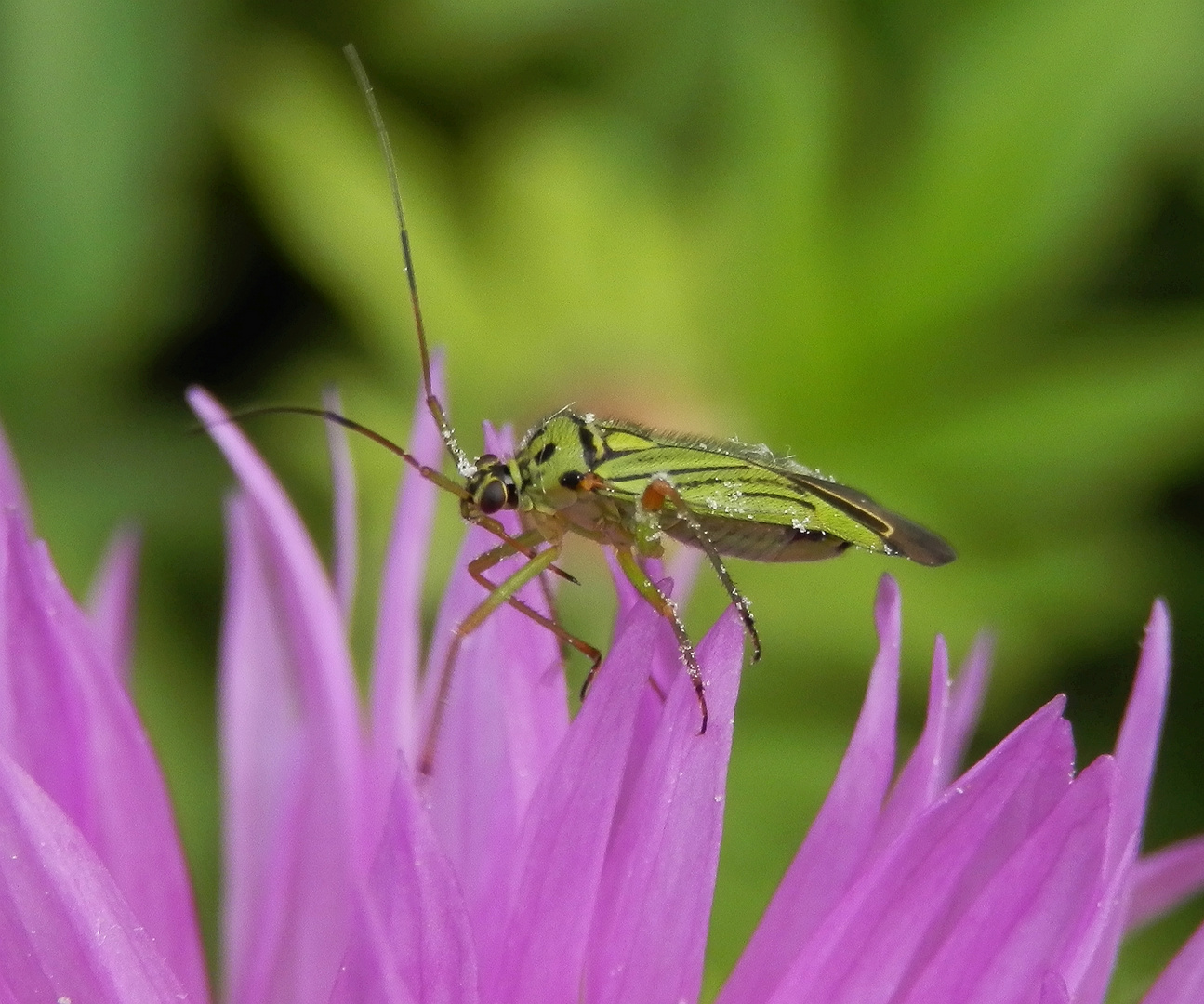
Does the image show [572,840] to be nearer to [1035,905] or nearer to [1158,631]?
[1035,905]

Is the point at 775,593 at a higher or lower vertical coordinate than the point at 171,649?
higher

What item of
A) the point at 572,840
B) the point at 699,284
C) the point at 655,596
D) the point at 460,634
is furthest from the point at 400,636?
the point at 699,284

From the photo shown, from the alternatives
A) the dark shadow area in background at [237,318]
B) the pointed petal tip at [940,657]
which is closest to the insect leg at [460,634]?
the pointed petal tip at [940,657]

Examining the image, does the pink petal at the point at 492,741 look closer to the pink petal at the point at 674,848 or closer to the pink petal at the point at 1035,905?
the pink petal at the point at 674,848

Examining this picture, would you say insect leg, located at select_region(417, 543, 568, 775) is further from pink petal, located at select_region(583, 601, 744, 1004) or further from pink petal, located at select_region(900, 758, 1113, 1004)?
pink petal, located at select_region(900, 758, 1113, 1004)

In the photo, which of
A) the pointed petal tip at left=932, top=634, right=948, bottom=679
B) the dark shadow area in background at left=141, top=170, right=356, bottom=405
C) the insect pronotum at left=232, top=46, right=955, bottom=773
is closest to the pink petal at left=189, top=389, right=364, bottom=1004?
the insect pronotum at left=232, top=46, right=955, bottom=773

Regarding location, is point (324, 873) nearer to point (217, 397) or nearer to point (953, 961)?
point (953, 961)

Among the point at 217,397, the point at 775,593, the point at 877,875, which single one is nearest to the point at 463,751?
the point at 877,875
